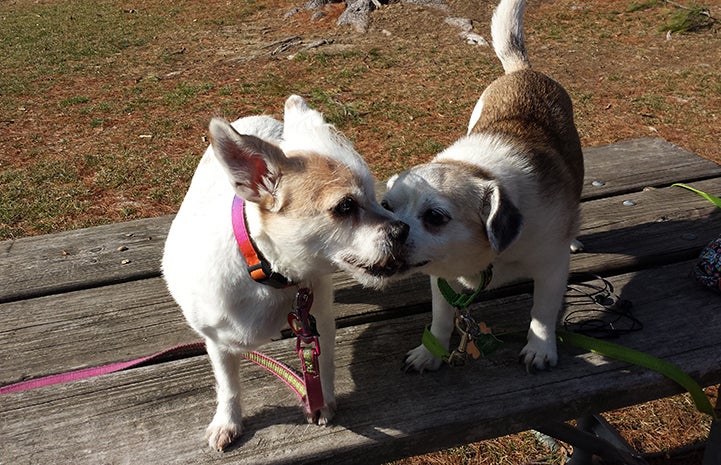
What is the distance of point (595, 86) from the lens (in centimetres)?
898

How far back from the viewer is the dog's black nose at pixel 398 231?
2359 mm

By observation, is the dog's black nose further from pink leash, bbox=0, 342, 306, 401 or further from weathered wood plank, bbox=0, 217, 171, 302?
weathered wood plank, bbox=0, 217, 171, 302

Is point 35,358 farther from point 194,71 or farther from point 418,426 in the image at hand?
point 194,71

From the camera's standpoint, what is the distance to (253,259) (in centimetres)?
228

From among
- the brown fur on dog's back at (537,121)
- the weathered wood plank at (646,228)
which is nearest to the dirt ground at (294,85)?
the weathered wood plank at (646,228)

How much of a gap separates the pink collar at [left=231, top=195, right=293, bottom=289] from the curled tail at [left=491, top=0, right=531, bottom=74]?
2991 millimetres

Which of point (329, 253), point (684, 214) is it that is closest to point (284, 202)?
point (329, 253)

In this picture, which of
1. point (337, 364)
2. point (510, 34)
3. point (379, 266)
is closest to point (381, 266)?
point (379, 266)

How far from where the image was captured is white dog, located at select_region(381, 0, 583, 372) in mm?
2666

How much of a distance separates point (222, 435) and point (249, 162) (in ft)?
3.36

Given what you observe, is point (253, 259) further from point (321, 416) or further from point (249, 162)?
point (321, 416)

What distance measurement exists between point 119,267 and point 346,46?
8.39m

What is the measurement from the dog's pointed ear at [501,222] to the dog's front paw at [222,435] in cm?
125

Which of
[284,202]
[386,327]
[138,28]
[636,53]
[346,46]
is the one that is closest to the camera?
[284,202]
